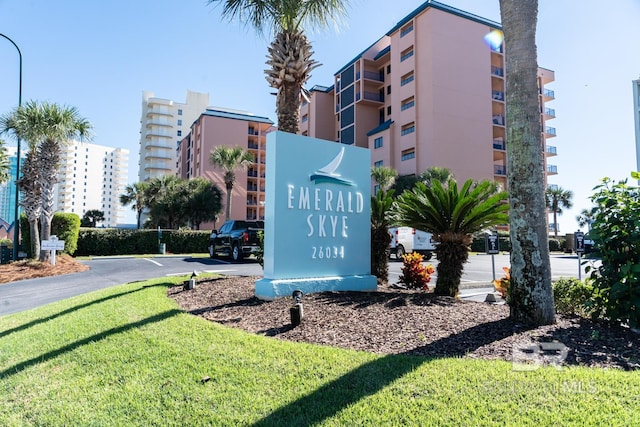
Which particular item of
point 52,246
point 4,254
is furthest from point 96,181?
point 52,246

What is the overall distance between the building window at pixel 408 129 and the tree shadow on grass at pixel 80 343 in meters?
37.3

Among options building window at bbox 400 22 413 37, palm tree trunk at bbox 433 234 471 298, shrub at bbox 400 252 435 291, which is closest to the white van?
shrub at bbox 400 252 435 291

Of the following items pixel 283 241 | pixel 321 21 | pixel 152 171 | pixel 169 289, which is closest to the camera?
pixel 283 241

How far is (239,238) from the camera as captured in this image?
1620 centimetres

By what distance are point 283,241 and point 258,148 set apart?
5445 centimetres

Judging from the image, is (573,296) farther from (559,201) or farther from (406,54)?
(559,201)

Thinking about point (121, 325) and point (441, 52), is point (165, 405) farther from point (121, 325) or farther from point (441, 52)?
point (441, 52)

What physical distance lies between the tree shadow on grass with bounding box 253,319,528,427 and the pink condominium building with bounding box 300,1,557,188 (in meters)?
34.4

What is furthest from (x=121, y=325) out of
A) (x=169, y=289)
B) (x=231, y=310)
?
(x=169, y=289)

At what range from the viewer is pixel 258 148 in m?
59.2

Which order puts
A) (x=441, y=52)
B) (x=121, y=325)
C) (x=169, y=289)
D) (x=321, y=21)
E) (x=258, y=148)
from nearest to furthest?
(x=121, y=325) → (x=169, y=289) → (x=321, y=21) → (x=441, y=52) → (x=258, y=148)

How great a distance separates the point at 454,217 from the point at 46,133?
49.5 ft

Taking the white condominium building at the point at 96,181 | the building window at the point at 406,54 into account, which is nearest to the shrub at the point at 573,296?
the building window at the point at 406,54

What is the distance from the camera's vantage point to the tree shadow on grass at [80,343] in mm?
4215
